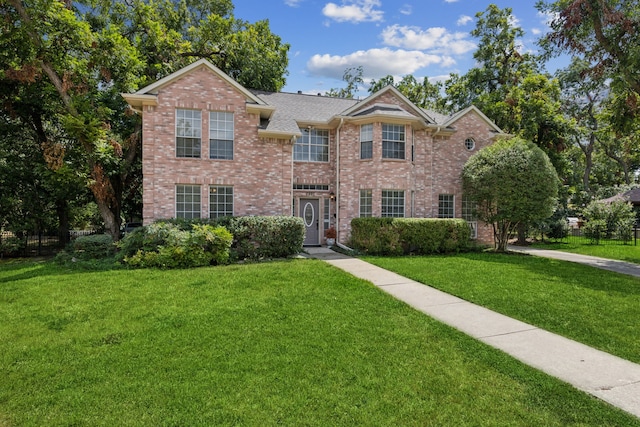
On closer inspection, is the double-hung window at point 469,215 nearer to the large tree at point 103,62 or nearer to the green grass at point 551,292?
the green grass at point 551,292

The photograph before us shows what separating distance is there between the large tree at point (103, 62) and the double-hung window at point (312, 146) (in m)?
6.63

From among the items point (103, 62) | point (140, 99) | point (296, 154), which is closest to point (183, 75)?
point (140, 99)

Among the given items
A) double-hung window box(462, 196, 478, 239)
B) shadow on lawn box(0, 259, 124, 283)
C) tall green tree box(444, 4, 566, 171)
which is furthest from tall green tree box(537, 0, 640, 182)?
shadow on lawn box(0, 259, 124, 283)

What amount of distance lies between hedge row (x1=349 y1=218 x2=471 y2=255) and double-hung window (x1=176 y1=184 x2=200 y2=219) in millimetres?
6568

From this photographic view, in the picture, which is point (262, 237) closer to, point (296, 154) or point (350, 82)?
point (296, 154)

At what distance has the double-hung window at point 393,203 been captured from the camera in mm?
15516

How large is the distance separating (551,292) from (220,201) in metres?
11.7

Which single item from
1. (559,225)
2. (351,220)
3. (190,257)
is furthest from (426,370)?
(559,225)

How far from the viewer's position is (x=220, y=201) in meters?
14.0

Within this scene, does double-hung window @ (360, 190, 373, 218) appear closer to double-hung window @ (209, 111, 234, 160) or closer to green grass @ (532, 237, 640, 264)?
double-hung window @ (209, 111, 234, 160)

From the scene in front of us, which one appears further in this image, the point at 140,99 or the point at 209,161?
the point at 209,161

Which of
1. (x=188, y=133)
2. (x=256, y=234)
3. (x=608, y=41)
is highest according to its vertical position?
(x=608, y=41)

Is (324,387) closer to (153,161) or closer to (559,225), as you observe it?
(153,161)

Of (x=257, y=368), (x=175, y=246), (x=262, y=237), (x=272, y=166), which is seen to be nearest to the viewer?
(x=257, y=368)
